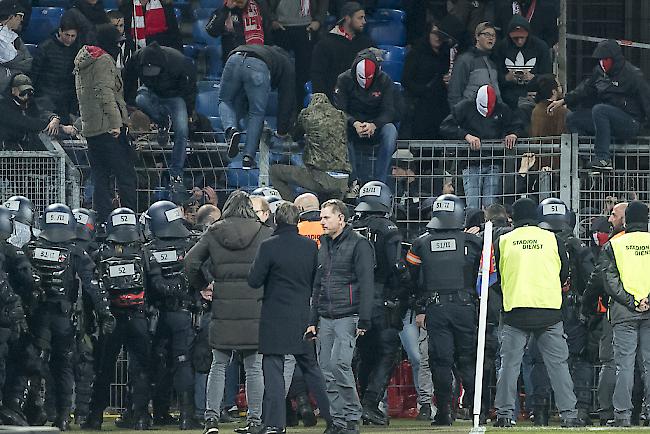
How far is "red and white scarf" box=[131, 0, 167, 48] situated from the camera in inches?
907

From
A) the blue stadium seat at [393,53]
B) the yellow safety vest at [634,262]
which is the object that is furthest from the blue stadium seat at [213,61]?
the yellow safety vest at [634,262]

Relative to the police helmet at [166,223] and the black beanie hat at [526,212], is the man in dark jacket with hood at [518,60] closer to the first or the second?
the black beanie hat at [526,212]

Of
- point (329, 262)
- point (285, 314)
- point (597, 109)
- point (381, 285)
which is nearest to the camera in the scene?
point (285, 314)

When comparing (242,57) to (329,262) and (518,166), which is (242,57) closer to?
(518,166)

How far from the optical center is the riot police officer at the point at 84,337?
17953 millimetres

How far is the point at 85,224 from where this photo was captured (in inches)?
728

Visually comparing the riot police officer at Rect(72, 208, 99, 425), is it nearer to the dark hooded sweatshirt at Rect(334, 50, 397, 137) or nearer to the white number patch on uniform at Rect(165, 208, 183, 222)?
the white number patch on uniform at Rect(165, 208, 183, 222)

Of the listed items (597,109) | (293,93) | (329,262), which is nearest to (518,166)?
(597,109)

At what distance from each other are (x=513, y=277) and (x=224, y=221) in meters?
2.86

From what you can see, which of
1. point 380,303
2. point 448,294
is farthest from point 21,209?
point 448,294

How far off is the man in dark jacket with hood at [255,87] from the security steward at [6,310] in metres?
3.51

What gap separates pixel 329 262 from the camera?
16.8 metres

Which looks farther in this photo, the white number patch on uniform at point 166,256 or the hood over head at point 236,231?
the white number patch on uniform at point 166,256

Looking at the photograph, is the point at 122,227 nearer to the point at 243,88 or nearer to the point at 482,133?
the point at 243,88
